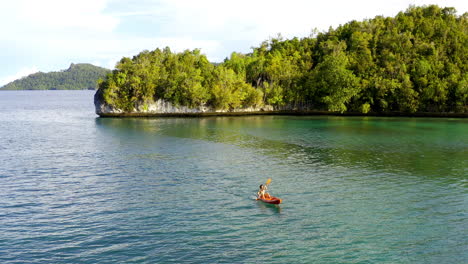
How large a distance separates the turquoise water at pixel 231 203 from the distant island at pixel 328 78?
50.2 meters

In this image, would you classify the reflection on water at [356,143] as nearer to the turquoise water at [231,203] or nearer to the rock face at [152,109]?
the turquoise water at [231,203]

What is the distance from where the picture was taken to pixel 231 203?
2627cm

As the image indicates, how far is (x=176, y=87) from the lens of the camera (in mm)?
100625

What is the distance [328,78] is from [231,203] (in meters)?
82.3

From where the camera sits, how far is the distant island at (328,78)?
99.3 meters

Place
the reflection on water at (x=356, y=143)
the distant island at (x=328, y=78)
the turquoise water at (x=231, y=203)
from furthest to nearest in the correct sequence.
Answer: the distant island at (x=328, y=78)
the reflection on water at (x=356, y=143)
the turquoise water at (x=231, y=203)

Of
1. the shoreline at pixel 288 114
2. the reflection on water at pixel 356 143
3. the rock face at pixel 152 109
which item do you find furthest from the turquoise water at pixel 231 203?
the rock face at pixel 152 109

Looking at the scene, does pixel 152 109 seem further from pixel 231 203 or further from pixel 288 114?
pixel 231 203

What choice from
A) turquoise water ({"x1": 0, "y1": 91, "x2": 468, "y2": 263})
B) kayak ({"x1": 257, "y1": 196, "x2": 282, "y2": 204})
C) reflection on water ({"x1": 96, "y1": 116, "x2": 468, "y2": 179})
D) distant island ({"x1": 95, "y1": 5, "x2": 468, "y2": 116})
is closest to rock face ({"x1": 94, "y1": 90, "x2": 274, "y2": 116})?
distant island ({"x1": 95, "y1": 5, "x2": 468, "y2": 116})

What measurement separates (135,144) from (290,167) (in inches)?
960

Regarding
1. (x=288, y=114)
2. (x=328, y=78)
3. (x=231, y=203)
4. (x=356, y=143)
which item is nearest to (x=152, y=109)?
(x=288, y=114)

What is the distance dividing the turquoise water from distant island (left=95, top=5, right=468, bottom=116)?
50.2 meters

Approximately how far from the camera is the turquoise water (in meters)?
18.9

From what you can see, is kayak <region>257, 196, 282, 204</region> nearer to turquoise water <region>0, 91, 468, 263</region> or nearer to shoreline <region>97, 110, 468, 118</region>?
turquoise water <region>0, 91, 468, 263</region>
